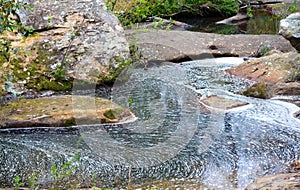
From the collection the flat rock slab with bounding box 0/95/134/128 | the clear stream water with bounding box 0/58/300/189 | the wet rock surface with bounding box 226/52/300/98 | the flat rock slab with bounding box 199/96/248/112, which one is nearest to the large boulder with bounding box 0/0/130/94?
the clear stream water with bounding box 0/58/300/189

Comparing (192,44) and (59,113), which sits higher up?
(59,113)

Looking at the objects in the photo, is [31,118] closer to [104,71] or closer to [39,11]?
[104,71]

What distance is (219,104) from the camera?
5.82 m

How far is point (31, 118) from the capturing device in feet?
16.3

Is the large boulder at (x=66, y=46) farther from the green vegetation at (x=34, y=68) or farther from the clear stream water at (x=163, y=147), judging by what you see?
the clear stream water at (x=163, y=147)

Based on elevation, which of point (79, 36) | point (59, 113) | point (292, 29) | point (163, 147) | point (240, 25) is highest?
point (79, 36)

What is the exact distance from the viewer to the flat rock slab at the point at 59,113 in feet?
16.3

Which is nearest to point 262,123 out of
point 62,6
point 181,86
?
point 181,86

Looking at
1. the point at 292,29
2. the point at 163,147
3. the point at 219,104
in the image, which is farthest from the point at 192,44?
the point at 163,147

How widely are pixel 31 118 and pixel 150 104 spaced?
163 cm

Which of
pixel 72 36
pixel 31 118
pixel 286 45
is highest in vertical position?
pixel 72 36

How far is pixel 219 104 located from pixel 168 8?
7.85 m

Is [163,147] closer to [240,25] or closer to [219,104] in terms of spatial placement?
[219,104]

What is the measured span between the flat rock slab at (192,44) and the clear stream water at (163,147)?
2519 mm
